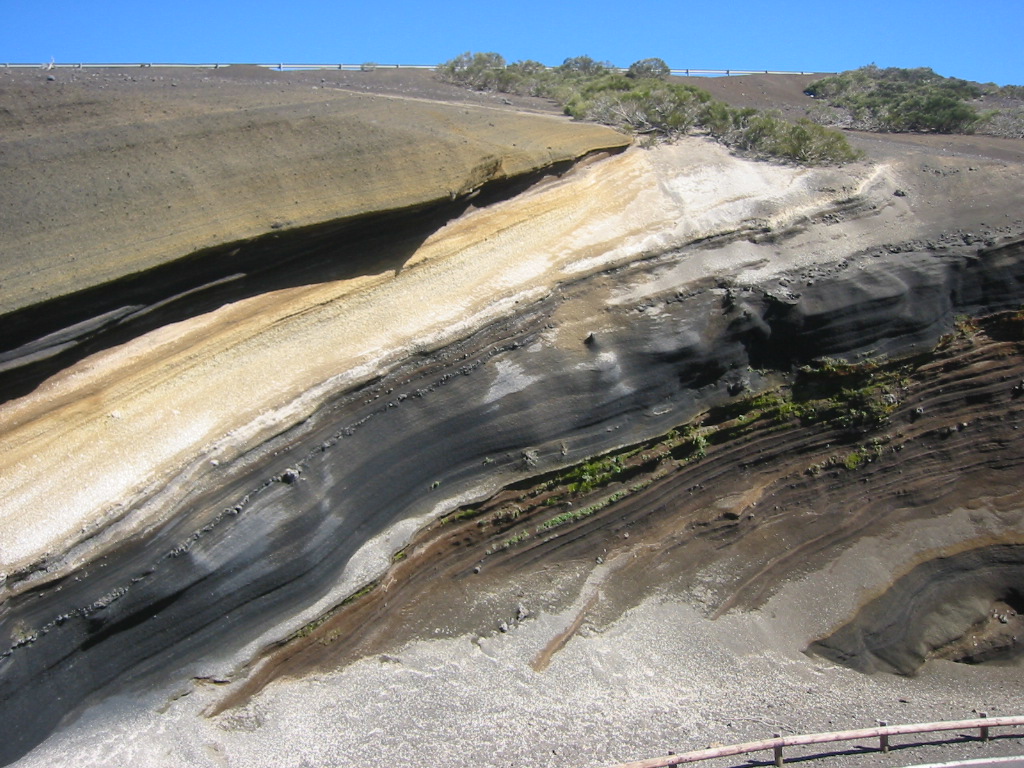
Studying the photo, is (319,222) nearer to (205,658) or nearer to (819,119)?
(205,658)

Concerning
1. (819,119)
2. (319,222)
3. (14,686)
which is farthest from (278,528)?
(819,119)

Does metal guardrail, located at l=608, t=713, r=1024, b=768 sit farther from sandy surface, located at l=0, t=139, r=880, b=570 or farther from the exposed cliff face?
sandy surface, located at l=0, t=139, r=880, b=570

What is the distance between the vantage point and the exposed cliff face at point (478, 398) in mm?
7828

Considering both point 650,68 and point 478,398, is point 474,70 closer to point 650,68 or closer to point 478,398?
point 650,68

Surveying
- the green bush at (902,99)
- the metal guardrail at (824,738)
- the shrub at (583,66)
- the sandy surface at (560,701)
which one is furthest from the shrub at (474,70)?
the metal guardrail at (824,738)

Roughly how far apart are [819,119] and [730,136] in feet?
17.7

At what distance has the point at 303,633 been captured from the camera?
28.2 feet

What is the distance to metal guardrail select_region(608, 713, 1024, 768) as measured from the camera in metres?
7.21

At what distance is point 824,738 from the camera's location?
770 cm

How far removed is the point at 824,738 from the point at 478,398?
5618 mm

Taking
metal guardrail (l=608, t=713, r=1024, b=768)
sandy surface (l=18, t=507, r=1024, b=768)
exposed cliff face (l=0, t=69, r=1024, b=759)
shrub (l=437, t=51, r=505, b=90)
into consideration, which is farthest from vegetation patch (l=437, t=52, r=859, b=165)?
metal guardrail (l=608, t=713, r=1024, b=768)

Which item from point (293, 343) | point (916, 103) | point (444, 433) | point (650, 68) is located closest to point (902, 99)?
point (916, 103)

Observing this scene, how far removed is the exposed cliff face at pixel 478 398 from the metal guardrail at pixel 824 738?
7.09 ft

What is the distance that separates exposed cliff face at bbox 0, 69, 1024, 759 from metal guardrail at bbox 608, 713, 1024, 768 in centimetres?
216
